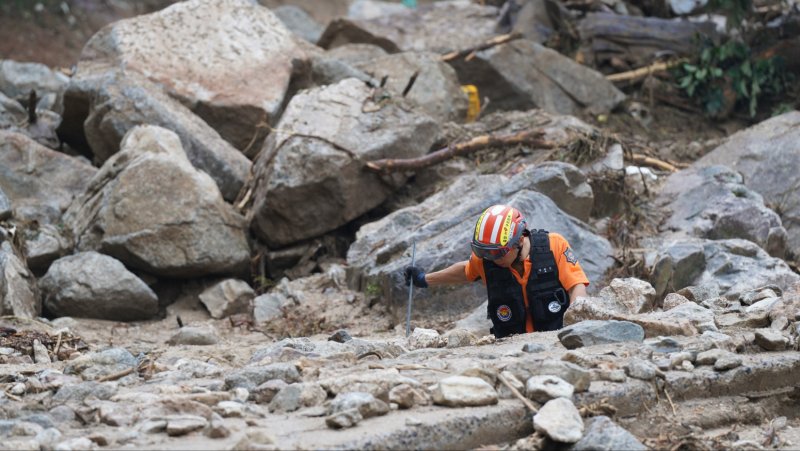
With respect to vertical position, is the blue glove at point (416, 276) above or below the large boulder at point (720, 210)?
below

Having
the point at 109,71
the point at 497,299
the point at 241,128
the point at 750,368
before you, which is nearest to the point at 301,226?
the point at 241,128

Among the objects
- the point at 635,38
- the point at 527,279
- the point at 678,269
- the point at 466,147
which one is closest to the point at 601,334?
the point at 527,279

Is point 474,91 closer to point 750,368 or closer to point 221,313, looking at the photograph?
point 221,313

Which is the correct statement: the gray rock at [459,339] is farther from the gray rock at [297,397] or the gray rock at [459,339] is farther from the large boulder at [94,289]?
the large boulder at [94,289]

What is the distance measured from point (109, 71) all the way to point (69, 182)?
1301 millimetres

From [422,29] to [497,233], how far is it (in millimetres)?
10558

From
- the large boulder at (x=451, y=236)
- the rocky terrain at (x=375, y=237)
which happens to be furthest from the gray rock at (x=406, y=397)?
the large boulder at (x=451, y=236)

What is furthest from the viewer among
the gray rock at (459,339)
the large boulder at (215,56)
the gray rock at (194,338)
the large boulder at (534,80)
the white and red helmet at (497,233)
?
the large boulder at (534,80)

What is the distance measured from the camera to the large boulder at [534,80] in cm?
1398

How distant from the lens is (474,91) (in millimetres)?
13500

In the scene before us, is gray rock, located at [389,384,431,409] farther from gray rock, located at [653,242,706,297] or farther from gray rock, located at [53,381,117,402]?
gray rock, located at [653,242,706,297]

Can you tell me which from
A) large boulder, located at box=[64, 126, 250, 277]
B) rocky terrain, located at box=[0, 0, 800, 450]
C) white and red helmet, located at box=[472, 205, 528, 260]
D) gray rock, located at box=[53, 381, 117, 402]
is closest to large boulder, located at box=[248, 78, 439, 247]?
rocky terrain, located at box=[0, 0, 800, 450]

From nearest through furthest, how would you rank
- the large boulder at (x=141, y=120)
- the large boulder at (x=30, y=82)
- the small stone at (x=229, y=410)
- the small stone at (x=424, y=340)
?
→ the small stone at (x=229, y=410) → the small stone at (x=424, y=340) → the large boulder at (x=141, y=120) → the large boulder at (x=30, y=82)

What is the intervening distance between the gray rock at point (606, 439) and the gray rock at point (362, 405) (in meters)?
0.72
